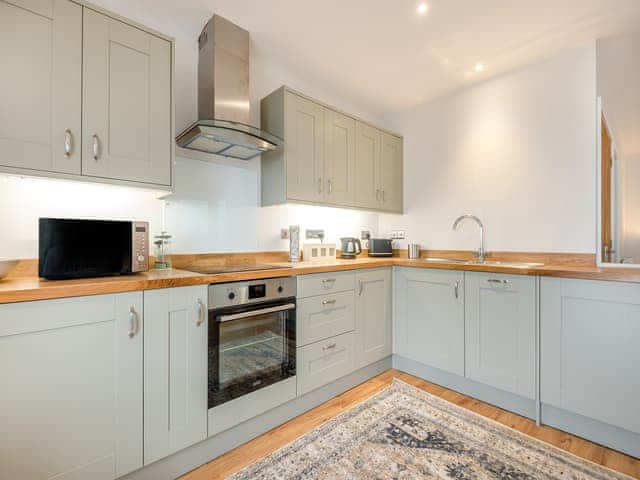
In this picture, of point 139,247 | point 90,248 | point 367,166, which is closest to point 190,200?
point 139,247

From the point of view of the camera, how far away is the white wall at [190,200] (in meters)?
1.49

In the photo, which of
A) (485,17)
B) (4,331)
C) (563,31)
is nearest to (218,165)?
(4,331)

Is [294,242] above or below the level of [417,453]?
above

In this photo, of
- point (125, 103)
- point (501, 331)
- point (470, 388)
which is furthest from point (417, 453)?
Result: point (125, 103)

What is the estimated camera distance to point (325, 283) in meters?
2.11

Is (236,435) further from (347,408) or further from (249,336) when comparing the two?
(347,408)

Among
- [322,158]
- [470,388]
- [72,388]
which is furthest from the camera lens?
[322,158]

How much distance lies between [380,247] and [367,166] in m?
0.83

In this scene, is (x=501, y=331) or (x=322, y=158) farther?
(x=322, y=158)

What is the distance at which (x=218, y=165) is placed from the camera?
2180mm

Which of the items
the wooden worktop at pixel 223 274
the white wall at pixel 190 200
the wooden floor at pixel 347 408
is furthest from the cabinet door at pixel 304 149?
the wooden floor at pixel 347 408

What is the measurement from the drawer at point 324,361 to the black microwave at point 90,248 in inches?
43.9

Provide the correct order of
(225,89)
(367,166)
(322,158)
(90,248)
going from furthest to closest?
(367,166) → (322,158) → (225,89) → (90,248)

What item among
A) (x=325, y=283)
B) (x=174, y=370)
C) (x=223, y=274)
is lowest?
(x=174, y=370)
